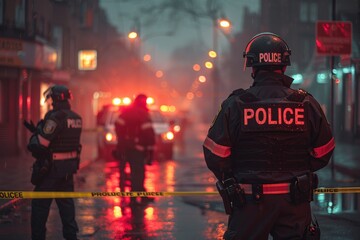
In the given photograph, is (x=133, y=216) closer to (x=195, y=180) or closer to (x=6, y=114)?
(x=195, y=180)

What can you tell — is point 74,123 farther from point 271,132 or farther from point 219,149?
point 271,132

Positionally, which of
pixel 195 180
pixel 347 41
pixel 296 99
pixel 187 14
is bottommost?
pixel 195 180

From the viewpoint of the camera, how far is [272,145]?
4.09 metres

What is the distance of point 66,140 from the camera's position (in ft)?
23.1

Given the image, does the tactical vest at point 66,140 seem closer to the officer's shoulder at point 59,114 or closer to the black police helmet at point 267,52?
the officer's shoulder at point 59,114

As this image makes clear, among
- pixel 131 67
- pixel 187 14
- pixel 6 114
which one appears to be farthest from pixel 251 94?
pixel 131 67

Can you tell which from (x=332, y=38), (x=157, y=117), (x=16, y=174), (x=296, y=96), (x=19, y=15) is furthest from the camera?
(x=157, y=117)

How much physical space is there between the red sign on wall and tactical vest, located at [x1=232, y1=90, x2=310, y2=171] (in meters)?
10.4

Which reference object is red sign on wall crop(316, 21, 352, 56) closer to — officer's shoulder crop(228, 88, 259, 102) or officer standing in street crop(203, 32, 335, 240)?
officer standing in street crop(203, 32, 335, 240)

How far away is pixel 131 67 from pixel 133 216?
49.0 m

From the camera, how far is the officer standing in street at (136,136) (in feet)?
35.8

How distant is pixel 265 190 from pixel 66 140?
3481 mm

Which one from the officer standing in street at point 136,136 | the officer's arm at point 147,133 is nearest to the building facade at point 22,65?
the officer standing in street at point 136,136

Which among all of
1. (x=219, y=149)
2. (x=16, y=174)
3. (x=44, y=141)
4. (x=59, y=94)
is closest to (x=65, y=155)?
(x=44, y=141)
